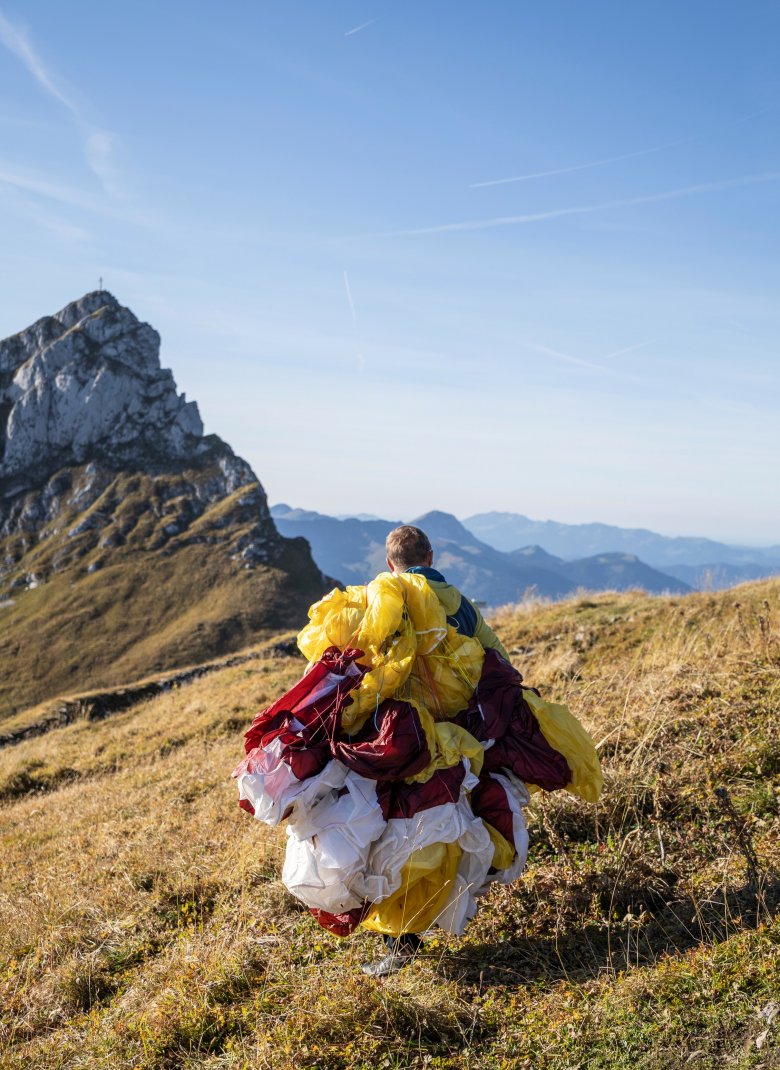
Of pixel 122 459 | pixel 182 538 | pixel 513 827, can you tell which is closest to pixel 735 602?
pixel 513 827

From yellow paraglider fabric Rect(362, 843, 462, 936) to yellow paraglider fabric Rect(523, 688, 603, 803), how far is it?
0.97m

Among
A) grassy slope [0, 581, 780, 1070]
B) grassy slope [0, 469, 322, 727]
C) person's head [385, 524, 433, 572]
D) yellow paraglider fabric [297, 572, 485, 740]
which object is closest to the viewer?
grassy slope [0, 581, 780, 1070]

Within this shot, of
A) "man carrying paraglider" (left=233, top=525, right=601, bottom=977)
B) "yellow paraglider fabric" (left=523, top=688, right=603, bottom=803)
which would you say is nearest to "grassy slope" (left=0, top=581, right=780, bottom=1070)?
"man carrying paraglider" (left=233, top=525, right=601, bottom=977)

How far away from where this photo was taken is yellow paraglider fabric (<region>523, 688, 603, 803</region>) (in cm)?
479

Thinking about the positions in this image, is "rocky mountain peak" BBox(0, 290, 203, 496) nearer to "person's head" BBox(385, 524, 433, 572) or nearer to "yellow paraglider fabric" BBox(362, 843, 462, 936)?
"person's head" BBox(385, 524, 433, 572)

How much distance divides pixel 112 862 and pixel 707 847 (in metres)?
5.82

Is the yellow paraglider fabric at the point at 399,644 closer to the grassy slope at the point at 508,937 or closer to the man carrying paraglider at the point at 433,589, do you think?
the man carrying paraglider at the point at 433,589

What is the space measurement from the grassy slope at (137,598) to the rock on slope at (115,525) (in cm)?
26

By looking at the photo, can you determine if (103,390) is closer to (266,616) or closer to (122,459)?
(122,459)

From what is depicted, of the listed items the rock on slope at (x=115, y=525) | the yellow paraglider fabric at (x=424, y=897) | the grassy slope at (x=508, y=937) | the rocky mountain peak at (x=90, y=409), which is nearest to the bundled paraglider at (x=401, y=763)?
the yellow paraglider fabric at (x=424, y=897)

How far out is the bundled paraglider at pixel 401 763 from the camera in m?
4.24

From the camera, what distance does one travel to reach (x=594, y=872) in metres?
5.22

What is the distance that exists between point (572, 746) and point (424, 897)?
138cm

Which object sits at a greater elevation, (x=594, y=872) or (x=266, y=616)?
(x=594, y=872)
